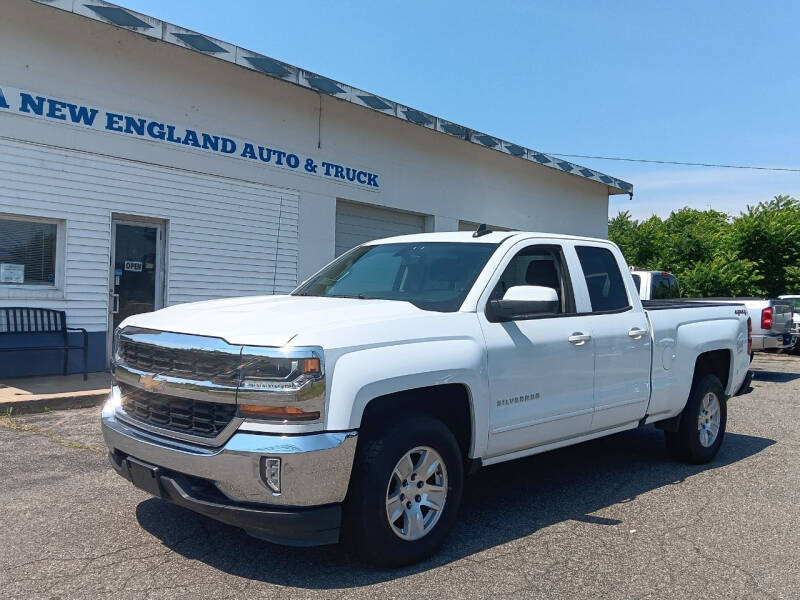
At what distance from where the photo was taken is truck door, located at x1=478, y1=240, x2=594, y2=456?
14.7 ft

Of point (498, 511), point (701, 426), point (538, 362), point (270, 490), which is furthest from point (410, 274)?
point (701, 426)

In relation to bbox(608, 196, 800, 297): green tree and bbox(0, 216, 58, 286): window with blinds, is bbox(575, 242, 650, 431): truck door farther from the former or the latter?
bbox(608, 196, 800, 297): green tree

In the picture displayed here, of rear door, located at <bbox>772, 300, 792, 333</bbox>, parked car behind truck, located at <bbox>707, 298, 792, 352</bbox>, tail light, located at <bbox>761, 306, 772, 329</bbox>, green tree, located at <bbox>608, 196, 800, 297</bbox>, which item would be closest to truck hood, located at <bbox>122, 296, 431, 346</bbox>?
parked car behind truck, located at <bbox>707, 298, 792, 352</bbox>

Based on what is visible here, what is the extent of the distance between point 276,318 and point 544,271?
7.32 ft

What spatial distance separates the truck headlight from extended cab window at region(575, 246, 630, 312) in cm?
263

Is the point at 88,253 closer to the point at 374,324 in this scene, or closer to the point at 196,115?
the point at 196,115

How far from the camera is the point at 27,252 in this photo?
32.2 ft

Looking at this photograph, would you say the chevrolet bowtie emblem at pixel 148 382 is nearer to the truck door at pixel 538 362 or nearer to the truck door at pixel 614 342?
the truck door at pixel 538 362

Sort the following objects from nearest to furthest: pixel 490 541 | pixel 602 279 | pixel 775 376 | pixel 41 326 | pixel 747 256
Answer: pixel 490 541 < pixel 602 279 < pixel 41 326 < pixel 775 376 < pixel 747 256

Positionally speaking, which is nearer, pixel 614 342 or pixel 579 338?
pixel 579 338

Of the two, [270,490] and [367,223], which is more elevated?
[367,223]

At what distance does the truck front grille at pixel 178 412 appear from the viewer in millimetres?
3684

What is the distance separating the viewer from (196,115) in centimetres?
1148

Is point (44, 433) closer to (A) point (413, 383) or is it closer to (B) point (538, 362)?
(A) point (413, 383)
